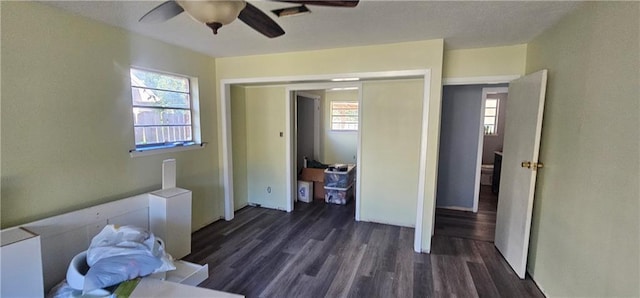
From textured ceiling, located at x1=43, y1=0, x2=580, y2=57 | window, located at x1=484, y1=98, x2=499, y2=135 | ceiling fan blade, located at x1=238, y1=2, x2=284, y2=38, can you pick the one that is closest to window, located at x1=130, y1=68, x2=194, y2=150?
textured ceiling, located at x1=43, y1=0, x2=580, y2=57

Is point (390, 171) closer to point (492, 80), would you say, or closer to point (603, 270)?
point (492, 80)

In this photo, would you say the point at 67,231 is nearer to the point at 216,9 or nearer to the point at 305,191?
the point at 216,9

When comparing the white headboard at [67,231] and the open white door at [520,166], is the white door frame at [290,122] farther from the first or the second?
the white headboard at [67,231]

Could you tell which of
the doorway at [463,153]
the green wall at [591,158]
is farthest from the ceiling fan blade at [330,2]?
the doorway at [463,153]

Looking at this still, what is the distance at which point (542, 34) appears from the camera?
8.14 ft

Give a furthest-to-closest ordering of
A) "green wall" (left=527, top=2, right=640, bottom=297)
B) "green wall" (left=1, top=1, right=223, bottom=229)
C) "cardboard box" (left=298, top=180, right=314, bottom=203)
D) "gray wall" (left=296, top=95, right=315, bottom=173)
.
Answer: "gray wall" (left=296, top=95, right=315, bottom=173) → "cardboard box" (left=298, top=180, right=314, bottom=203) → "green wall" (left=1, top=1, right=223, bottom=229) → "green wall" (left=527, top=2, right=640, bottom=297)

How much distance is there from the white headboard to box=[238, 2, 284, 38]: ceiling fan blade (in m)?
1.98

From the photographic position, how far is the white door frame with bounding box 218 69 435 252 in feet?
9.29

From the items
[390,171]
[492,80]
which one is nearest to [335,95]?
[390,171]

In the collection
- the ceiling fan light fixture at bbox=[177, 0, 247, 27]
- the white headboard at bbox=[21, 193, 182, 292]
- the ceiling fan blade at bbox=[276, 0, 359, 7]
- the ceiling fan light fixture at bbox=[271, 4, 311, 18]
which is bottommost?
the white headboard at bbox=[21, 193, 182, 292]

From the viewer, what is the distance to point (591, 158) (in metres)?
1.71

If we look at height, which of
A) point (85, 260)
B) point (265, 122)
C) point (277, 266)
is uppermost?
point (265, 122)

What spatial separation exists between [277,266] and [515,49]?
3.33m

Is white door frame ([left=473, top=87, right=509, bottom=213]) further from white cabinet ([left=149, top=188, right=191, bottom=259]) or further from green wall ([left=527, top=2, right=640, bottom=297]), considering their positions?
white cabinet ([left=149, top=188, right=191, bottom=259])
